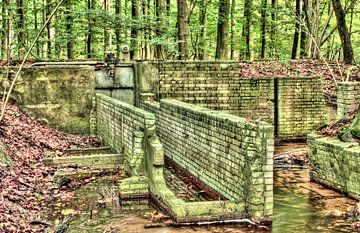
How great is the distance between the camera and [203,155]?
1003 cm

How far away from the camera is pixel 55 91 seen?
1675cm

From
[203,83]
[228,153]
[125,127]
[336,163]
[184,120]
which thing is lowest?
[336,163]

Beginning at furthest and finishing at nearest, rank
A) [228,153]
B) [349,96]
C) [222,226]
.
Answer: [349,96] < [228,153] < [222,226]

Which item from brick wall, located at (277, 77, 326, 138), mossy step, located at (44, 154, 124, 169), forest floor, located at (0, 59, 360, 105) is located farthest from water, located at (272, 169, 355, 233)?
forest floor, located at (0, 59, 360, 105)

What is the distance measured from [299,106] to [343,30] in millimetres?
4672

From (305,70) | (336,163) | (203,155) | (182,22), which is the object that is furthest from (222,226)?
(305,70)

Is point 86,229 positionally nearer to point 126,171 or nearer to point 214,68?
point 126,171

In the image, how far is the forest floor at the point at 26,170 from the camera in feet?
25.0

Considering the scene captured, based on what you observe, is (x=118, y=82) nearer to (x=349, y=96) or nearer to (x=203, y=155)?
(x=349, y=96)

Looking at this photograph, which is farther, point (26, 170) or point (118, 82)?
point (118, 82)

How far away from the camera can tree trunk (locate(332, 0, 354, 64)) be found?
776 inches

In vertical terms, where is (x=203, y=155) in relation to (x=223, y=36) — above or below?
below

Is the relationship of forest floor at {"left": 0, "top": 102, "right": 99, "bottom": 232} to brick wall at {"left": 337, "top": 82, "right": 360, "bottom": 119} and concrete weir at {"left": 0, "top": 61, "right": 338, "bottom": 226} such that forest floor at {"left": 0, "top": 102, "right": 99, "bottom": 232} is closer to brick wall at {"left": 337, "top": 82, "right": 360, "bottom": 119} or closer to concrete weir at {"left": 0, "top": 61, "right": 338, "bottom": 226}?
concrete weir at {"left": 0, "top": 61, "right": 338, "bottom": 226}

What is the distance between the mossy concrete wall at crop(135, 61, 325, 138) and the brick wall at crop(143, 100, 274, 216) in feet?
13.1
